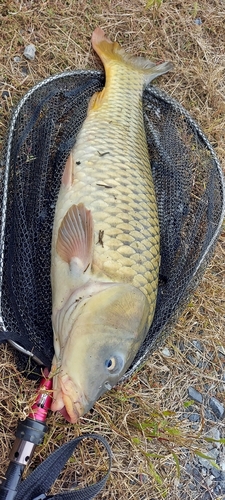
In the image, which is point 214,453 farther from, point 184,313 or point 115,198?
point 115,198

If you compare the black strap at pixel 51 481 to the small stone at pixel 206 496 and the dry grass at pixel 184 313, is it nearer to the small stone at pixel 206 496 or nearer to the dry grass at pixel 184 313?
the dry grass at pixel 184 313

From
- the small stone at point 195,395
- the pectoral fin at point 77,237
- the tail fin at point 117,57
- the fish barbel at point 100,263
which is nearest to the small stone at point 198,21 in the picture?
the tail fin at point 117,57

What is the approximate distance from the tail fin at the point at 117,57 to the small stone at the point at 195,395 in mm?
1374

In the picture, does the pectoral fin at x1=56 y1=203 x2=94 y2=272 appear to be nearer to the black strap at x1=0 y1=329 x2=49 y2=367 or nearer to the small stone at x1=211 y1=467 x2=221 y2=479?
the black strap at x1=0 y1=329 x2=49 y2=367

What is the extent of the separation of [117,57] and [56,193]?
2.53ft

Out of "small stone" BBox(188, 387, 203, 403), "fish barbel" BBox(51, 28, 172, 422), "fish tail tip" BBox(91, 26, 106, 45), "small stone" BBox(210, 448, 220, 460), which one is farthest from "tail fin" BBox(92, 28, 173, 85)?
"small stone" BBox(210, 448, 220, 460)

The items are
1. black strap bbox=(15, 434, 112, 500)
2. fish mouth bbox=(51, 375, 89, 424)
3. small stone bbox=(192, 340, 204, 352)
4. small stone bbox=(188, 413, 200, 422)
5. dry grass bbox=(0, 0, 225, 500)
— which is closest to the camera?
fish mouth bbox=(51, 375, 89, 424)

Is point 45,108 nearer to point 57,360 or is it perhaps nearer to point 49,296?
point 49,296

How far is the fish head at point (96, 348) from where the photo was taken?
155 centimetres

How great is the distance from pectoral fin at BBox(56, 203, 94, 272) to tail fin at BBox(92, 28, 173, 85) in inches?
35.7

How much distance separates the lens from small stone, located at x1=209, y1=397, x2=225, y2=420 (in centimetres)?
231

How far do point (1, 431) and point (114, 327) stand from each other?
58 centimetres

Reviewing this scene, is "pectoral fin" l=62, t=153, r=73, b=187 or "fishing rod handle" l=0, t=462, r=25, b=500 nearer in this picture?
"fishing rod handle" l=0, t=462, r=25, b=500

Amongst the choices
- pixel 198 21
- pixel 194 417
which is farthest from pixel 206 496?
pixel 198 21
